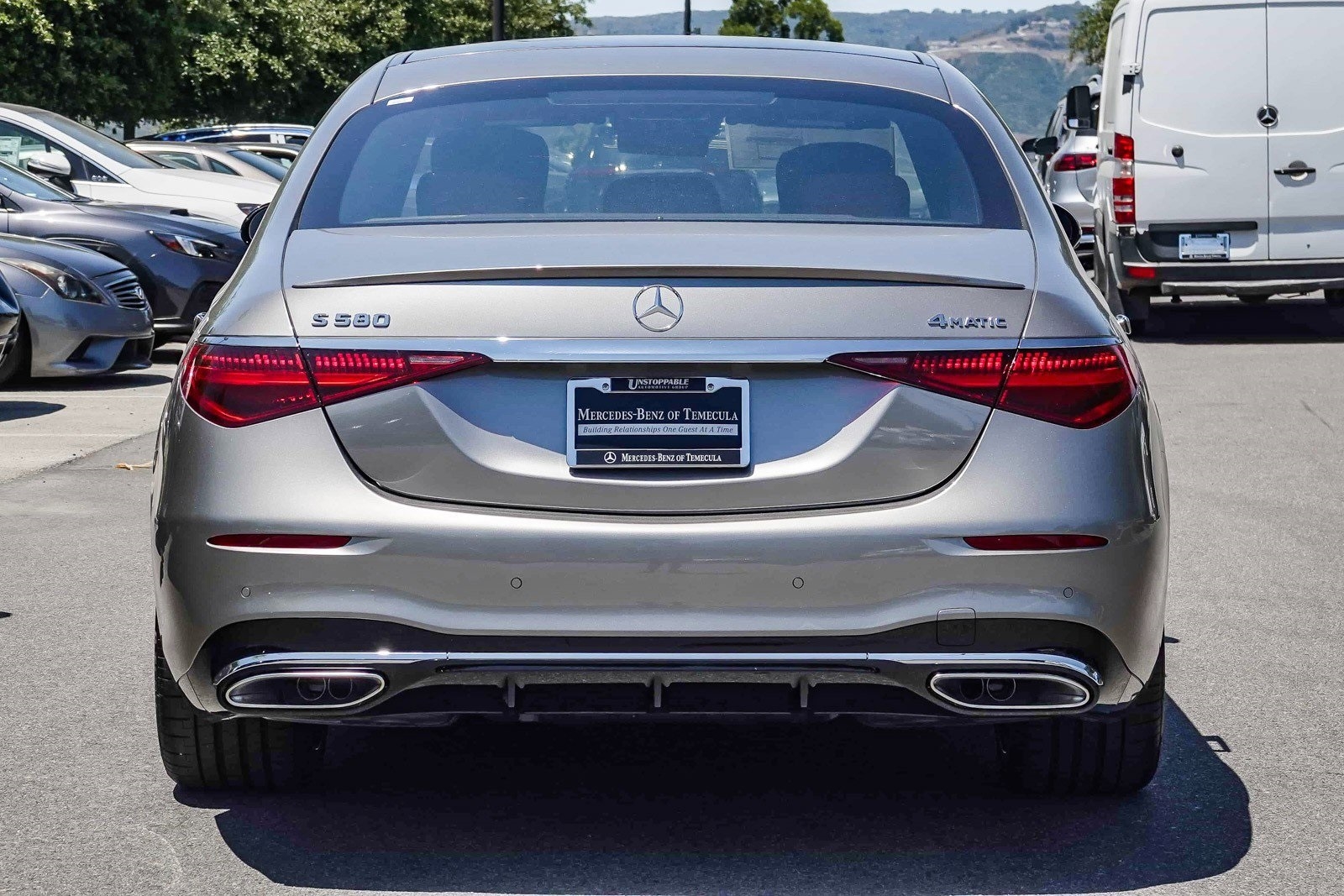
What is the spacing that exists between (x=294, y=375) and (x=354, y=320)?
15 cm

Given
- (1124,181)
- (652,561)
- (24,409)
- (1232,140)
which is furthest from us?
(1124,181)

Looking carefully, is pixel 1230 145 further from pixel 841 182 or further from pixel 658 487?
pixel 658 487

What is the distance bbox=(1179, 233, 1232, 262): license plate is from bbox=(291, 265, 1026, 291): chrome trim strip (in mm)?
11894

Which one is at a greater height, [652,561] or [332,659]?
[652,561]

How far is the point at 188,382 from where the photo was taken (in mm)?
3676

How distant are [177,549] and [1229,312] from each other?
51.9ft

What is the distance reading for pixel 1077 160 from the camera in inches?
754

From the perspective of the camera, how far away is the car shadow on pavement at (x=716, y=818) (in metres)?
3.79

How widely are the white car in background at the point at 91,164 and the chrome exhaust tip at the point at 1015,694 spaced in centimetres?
1270

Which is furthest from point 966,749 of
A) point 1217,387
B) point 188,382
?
point 1217,387

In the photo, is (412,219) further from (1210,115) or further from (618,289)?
(1210,115)

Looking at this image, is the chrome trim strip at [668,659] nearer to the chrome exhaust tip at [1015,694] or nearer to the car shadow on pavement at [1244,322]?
the chrome exhaust tip at [1015,694]

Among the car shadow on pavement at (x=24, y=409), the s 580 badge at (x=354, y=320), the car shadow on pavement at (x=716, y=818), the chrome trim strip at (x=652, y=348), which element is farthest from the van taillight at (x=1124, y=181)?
the s 580 badge at (x=354, y=320)

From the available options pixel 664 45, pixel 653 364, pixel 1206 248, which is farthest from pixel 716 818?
pixel 1206 248
